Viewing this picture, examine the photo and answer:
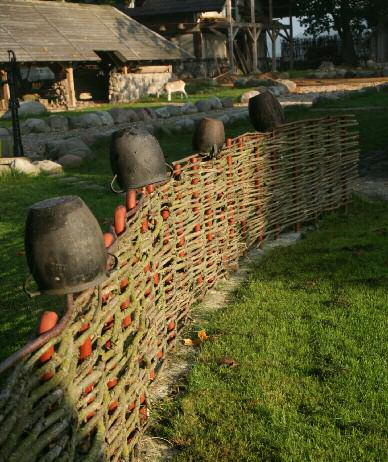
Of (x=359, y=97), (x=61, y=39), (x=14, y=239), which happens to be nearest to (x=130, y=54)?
(x=61, y=39)

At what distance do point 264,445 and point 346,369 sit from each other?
40.5 inches

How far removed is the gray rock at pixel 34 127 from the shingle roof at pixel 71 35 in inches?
217

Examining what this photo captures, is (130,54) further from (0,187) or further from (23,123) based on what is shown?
(0,187)

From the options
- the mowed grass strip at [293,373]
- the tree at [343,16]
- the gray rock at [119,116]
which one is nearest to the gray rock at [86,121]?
the gray rock at [119,116]

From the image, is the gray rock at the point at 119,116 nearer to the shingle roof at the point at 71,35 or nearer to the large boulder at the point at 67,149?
the shingle roof at the point at 71,35

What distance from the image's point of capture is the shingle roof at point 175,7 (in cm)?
3678

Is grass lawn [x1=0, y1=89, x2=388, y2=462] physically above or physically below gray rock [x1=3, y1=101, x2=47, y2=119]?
below

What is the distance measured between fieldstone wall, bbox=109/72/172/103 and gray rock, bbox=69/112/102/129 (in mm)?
9878

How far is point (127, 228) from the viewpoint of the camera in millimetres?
3613

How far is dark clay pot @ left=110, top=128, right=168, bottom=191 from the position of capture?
4.72m

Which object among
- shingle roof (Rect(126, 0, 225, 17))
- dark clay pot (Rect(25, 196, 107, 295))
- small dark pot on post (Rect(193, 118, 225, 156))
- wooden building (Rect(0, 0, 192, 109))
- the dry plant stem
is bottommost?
the dry plant stem

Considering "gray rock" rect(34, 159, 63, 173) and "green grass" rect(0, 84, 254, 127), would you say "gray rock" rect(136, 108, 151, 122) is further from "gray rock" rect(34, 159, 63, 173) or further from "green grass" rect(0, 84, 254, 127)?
"gray rock" rect(34, 159, 63, 173)

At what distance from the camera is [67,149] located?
47.8ft

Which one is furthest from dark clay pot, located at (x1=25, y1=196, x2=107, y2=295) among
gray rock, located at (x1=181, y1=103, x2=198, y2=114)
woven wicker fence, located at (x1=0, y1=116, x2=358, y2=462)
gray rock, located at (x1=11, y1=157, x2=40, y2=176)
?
gray rock, located at (x1=181, y1=103, x2=198, y2=114)
